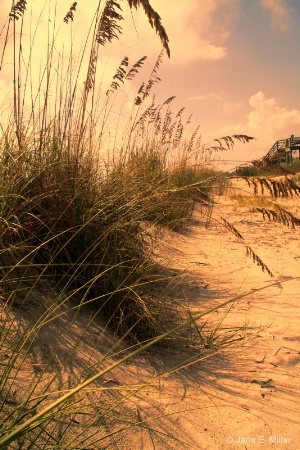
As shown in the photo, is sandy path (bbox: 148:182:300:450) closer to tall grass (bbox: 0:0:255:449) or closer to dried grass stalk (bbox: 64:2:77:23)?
tall grass (bbox: 0:0:255:449)

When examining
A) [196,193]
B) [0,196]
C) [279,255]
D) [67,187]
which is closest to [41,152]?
[67,187]

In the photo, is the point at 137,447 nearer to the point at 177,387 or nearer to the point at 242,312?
the point at 177,387

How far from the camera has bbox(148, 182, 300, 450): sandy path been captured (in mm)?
1480

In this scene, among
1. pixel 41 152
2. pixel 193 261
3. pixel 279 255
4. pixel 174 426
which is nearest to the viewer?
pixel 174 426

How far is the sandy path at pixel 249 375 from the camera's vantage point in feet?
4.86

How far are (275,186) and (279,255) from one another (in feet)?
8.79

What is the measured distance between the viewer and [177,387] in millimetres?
1758

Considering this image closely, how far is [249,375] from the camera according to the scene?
6.24ft

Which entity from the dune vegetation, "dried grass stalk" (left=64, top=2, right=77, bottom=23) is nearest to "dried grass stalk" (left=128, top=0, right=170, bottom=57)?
the dune vegetation

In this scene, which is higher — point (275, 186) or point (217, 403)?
point (275, 186)

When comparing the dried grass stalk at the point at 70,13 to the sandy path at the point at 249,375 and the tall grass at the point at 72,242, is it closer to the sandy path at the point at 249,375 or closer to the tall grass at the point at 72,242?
Result: the tall grass at the point at 72,242

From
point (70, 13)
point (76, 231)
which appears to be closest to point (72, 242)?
point (76, 231)

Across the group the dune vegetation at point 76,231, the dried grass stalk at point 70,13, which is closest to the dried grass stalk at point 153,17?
the dune vegetation at point 76,231

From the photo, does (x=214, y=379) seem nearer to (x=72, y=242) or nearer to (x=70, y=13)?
(x=72, y=242)
